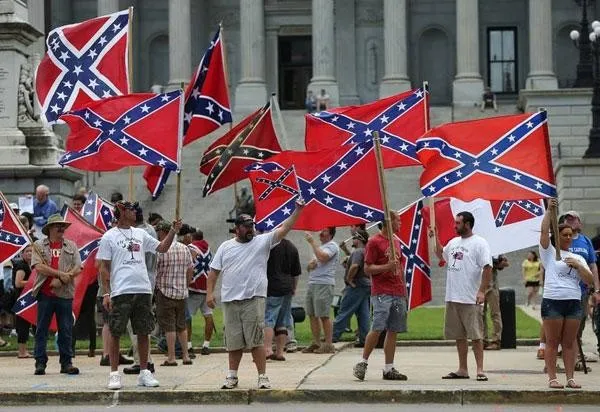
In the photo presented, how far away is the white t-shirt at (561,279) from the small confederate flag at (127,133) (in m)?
4.30

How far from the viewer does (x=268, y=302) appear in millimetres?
22844

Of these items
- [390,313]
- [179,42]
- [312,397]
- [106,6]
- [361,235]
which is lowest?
[312,397]

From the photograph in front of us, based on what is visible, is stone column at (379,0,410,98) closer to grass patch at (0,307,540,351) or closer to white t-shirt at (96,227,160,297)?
grass patch at (0,307,540,351)

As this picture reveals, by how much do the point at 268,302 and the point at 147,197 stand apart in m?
27.9

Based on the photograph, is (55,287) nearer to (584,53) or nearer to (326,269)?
(326,269)

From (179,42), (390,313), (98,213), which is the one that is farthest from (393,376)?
(179,42)

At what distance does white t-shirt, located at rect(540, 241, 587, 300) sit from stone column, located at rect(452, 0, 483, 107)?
158 ft

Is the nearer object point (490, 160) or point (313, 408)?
point (313, 408)

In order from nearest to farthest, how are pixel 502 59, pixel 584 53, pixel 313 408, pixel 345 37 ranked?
1. pixel 313 408
2. pixel 584 53
3. pixel 345 37
4. pixel 502 59

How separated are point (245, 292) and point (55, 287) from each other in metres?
A: 3.29

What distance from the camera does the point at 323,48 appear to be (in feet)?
219

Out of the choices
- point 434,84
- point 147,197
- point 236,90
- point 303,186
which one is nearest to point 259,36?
point 236,90

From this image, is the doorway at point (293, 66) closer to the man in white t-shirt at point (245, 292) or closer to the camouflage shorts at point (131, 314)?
the camouflage shorts at point (131, 314)

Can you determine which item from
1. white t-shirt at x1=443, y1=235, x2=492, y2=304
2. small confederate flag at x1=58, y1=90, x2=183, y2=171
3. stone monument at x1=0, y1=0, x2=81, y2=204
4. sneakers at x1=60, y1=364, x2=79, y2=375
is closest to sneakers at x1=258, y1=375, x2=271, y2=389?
white t-shirt at x1=443, y1=235, x2=492, y2=304
